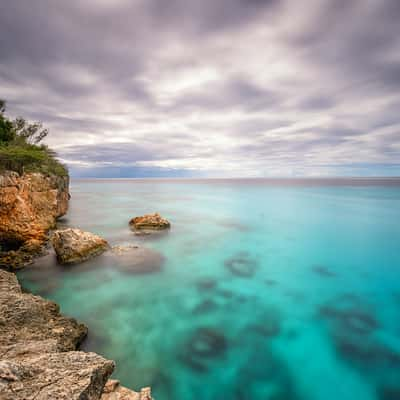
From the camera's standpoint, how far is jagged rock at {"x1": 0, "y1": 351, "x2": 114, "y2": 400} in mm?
2330

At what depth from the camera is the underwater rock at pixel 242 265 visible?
9.52 meters

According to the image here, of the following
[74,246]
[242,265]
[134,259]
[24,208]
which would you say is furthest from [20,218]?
[242,265]

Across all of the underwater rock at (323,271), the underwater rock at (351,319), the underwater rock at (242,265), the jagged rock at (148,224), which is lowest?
the underwater rock at (242,265)

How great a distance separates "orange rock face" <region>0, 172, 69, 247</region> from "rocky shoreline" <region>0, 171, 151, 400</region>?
0.11 ft

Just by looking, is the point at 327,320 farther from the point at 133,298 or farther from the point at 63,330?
the point at 63,330

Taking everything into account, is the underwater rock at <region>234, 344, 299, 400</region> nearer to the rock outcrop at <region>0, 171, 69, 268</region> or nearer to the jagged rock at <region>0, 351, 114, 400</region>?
the jagged rock at <region>0, 351, 114, 400</region>

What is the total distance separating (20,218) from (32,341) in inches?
335

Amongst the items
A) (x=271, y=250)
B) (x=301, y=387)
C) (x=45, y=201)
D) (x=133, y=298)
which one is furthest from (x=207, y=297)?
(x=45, y=201)

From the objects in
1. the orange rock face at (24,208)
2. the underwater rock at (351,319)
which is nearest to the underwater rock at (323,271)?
the underwater rock at (351,319)

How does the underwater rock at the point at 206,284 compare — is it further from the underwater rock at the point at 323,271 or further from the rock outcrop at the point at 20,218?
the rock outcrop at the point at 20,218

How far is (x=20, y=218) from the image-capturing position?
1006cm

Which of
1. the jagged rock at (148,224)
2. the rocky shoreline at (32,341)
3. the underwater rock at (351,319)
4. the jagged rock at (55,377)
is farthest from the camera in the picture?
the jagged rock at (148,224)

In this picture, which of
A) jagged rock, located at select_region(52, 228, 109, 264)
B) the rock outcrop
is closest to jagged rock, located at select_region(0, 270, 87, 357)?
jagged rock, located at select_region(52, 228, 109, 264)

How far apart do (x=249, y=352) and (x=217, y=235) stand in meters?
10.6
